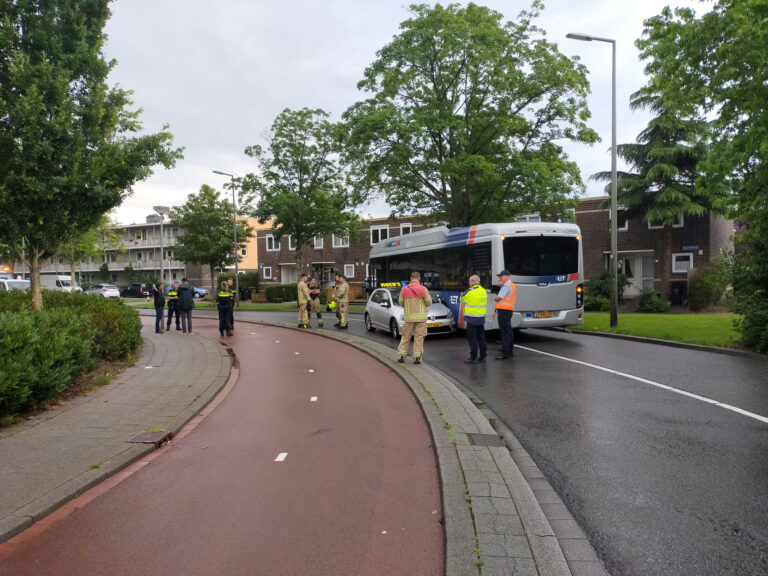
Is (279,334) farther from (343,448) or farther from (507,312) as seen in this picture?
(343,448)

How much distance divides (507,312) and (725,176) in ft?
17.5

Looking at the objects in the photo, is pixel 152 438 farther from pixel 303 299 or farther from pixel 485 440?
pixel 303 299

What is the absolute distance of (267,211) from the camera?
3027cm

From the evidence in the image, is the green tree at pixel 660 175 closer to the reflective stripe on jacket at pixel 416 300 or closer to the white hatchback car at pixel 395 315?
the white hatchback car at pixel 395 315

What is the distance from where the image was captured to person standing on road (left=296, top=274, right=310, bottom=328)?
16969mm

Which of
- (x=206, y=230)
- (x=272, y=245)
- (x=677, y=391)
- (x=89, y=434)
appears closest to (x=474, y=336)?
(x=677, y=391)

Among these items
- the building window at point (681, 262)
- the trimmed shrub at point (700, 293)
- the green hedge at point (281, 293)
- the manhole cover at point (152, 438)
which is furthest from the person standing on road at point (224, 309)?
the building window at point (681, 262)

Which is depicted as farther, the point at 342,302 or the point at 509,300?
the point at 342,302

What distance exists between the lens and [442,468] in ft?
14.1

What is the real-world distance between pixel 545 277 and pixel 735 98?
17.5ft

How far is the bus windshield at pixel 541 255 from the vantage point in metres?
12.9

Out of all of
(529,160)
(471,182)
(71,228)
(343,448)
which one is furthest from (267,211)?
(343,448)

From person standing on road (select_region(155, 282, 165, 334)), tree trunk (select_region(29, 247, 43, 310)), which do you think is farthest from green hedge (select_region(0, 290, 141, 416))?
person standing on road (select_region(155, 282, 165, 334))

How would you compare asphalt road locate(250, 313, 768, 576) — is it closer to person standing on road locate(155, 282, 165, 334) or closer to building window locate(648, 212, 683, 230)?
person standing on road locate(155, 282, 165, 334)
